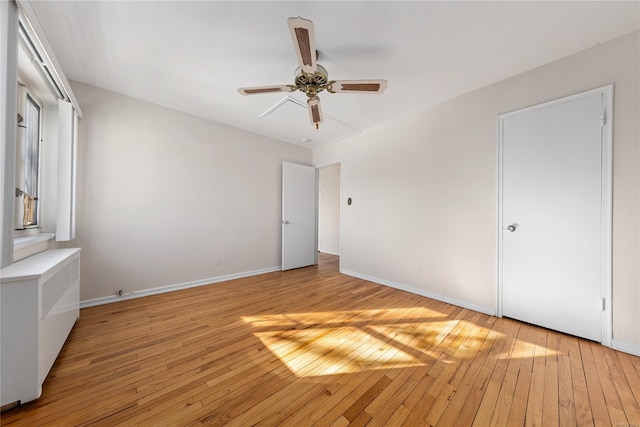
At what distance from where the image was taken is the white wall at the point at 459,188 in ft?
5.84

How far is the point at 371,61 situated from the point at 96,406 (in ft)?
10.7

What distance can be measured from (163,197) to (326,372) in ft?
9.95

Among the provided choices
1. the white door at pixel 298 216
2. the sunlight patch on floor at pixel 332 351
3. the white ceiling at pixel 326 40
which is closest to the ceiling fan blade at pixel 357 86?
the white ceiling at pixel 326 40

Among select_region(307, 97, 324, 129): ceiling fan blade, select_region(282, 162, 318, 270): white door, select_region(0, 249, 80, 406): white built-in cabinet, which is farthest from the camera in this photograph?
select_region(282, 162, 318, 270): white door

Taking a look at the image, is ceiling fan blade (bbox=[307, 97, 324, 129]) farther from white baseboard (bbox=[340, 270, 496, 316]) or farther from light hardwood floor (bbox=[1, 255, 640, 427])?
white baseboard (bbox=[340, 270, 496, 316])

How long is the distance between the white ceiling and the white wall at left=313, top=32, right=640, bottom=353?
9.3 inches

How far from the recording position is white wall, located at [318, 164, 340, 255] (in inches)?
244

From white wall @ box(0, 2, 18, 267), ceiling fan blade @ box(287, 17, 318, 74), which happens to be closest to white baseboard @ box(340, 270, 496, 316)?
ceiling fan blade @ box(287, 17, 318, 74)

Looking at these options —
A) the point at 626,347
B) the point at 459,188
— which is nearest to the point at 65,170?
the point at 459,188

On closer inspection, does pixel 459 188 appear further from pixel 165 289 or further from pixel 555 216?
pixel 165 289

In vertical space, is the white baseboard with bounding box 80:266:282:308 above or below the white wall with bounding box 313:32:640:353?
below

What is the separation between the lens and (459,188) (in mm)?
2732

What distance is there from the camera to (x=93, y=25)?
177cm

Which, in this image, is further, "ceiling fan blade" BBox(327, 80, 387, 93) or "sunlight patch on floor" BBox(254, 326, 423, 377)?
"ceiling fan blade" BBox(327, 80, 387, 93)
